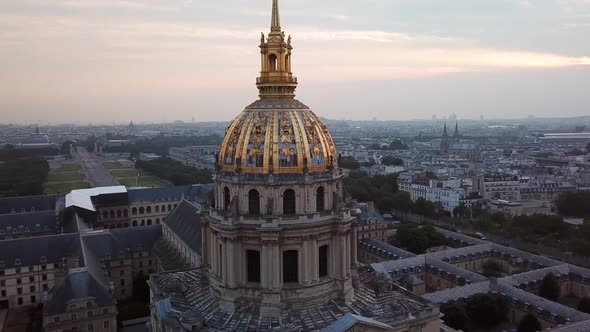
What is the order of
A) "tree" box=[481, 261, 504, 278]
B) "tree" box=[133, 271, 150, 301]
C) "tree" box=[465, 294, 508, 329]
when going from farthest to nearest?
"tree" box=[481, 261, 504, 278] → "tree" box=[133, 271, 150, 301] → "tree" box=[465, 294, 508, 329]

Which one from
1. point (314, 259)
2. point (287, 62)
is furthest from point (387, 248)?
point (287, 62)

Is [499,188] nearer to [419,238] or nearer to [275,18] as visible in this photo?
[419,238]

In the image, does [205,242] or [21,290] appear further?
[21,290]

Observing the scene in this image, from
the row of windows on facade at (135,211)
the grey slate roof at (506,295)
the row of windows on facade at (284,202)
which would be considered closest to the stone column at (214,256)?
the row of windows on facade at (284,202)

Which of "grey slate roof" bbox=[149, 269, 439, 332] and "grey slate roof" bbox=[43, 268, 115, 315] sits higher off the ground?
"grey slate roof" bbox=[149, 269, 439, 332]

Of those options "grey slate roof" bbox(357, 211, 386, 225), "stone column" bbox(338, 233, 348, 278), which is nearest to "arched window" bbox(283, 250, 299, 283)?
"stone column" bbox(338, 233, 348, 278)

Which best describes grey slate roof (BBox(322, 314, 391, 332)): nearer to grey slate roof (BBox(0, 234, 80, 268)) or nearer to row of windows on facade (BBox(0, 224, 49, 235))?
grey slate roof (BBox(0, 234, 80, 268))
